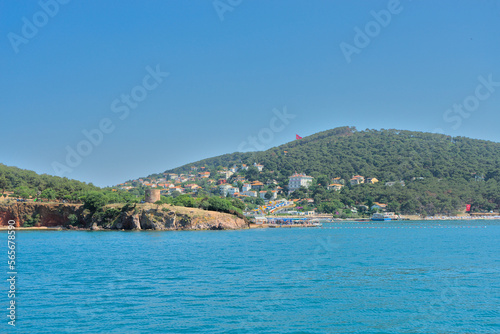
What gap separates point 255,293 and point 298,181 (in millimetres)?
119836

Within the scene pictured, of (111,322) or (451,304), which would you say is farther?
(451,304)

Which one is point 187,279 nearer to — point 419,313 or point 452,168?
point 419,313

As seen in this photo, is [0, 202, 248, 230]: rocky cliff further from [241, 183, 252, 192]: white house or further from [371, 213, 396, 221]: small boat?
[241, 183, 252, 192]: white house

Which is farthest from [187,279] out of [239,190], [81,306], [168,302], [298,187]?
[239,190]

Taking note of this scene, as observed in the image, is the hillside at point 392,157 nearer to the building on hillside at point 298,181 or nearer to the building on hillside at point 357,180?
the building on hillside at point 357,180

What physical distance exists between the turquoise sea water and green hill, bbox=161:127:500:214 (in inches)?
3334

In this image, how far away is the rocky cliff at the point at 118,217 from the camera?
2365 inches

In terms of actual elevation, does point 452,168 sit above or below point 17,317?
above

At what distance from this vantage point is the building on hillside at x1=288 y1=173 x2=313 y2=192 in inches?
5379

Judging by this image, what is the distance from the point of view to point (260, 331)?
14070 mm

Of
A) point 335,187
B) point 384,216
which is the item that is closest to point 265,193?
point 335,187

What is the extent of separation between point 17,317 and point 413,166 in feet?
449

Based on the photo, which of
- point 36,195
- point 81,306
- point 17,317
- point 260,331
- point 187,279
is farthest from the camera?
point 36,195

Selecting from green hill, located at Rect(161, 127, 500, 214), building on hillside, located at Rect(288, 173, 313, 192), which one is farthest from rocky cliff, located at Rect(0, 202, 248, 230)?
building on hillside, located at Rect(288, 173, 313, 192)
